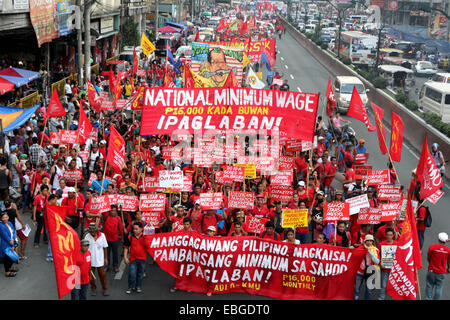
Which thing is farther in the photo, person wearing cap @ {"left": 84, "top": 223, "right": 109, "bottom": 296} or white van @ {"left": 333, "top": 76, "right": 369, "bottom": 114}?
white van @ {"left": 333, "top": 76, "right": 369, "bottom": 114}

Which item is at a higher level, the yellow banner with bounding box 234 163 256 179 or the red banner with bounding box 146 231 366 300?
the yellow banner with bounding box 234 163 256 179

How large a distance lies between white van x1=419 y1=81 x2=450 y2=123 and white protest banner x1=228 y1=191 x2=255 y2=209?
53.9 ft

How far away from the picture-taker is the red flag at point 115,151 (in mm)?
13219

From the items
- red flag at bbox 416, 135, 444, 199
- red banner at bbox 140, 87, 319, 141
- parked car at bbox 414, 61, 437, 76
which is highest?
red banner at bbox 140, 87, 319, 141

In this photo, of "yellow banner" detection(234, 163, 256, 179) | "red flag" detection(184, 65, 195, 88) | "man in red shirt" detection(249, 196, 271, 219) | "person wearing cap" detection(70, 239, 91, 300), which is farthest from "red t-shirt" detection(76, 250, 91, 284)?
"red flag" detection(184, 65, 195, 88)

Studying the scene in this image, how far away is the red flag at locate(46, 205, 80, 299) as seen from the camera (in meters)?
8.54

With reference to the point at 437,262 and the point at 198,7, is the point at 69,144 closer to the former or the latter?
the point at 437,262

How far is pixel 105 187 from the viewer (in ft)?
44.4

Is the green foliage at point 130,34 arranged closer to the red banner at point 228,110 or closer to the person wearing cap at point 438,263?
the red banner at point 228,110

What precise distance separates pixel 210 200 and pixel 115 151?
2.85m

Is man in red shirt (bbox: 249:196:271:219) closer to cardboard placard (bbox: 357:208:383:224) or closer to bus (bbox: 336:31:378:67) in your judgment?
cardboard placard (bbox: 357:208:383:224)

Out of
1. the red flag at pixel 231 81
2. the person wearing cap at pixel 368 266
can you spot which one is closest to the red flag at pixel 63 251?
the person wearing cap at pixel 368 266

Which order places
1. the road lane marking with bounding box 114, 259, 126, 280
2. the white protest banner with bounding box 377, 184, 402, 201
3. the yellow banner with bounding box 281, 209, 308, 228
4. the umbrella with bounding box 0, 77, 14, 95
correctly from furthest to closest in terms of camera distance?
the umbrella with bounding box 0, 77, 14, 95 < the white protest banner with bounding box 377, 184, 402, 201 < the road lane marking with bounding box 114, 259, 126, 280 < the yellow banner with bounding box 281, 209, 308, 228

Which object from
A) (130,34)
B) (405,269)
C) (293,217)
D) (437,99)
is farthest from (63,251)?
(130,34)
